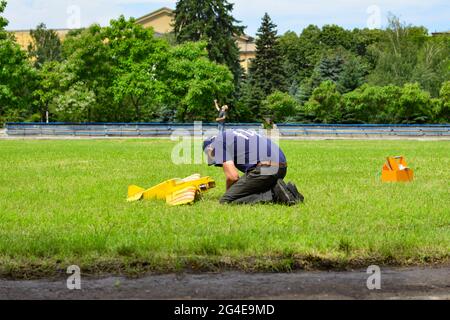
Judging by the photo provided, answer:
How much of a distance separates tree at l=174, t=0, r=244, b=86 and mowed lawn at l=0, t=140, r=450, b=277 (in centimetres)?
5644

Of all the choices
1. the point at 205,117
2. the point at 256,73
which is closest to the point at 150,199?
the point at 205,117

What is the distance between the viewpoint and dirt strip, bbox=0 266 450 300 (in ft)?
18.9

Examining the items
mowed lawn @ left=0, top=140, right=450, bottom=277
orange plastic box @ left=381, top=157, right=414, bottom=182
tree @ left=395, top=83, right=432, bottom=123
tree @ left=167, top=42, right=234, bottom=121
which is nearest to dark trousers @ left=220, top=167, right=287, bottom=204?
mowed lawn @ left=0, top=140, right=450, bottom=277

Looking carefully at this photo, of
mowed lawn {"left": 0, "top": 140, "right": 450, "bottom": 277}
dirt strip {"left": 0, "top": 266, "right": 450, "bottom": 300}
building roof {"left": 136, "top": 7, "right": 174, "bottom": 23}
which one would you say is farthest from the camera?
building roof {"left": 136, "top": 7, "right": 174, "bottom": 23}

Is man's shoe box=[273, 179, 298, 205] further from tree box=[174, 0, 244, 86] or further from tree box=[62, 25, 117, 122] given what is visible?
tree box=[174, 0, 244, 86]

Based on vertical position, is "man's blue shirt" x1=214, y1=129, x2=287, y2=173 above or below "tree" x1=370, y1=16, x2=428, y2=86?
below

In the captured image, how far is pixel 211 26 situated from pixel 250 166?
200ft

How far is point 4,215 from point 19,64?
1743 inches

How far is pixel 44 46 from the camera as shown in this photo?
90.8m

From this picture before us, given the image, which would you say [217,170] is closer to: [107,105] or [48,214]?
[48,214]

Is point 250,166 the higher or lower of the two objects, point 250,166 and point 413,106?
the lower

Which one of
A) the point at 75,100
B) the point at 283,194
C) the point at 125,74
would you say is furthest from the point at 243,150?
the point at 75,100

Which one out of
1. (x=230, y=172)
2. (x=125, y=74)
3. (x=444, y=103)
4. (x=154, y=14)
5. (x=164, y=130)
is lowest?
(x=164, y=130)

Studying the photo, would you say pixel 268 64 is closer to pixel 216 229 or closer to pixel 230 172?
pixel 230 172
